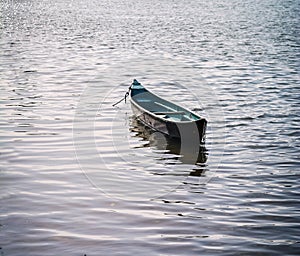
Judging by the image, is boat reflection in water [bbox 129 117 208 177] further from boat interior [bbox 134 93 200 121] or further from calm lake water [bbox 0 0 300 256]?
boat interior [bbox 134 93 200 121]

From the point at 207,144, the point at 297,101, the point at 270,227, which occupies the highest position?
the point at 297,101

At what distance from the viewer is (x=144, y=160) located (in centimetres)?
1844

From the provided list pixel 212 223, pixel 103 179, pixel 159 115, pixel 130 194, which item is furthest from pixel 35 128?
pixel 212 223

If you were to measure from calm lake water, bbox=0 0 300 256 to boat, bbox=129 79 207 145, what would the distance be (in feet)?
1.64

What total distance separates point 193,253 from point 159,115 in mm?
11127

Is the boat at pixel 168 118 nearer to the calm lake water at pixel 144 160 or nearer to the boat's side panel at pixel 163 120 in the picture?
the boat's side panel at pixel 163 120

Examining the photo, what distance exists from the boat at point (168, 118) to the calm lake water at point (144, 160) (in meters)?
0.50

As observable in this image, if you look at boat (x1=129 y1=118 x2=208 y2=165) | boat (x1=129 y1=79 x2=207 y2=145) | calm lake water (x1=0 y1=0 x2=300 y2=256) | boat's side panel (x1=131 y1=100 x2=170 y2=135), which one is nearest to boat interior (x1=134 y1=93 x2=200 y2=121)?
boat (x1=129 y1=79 x2=207 y2=145)

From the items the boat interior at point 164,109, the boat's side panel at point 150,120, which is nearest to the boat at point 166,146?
the boat's side panel at point 150,120

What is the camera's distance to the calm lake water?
12422mm

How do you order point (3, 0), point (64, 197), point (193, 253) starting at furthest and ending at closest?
→ point (3, 0) < point (64, 197) < point (193, 253)

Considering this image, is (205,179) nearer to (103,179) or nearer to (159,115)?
(103,179)

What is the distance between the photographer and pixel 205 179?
16.5 metres

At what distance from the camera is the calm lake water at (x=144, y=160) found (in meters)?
12.4
